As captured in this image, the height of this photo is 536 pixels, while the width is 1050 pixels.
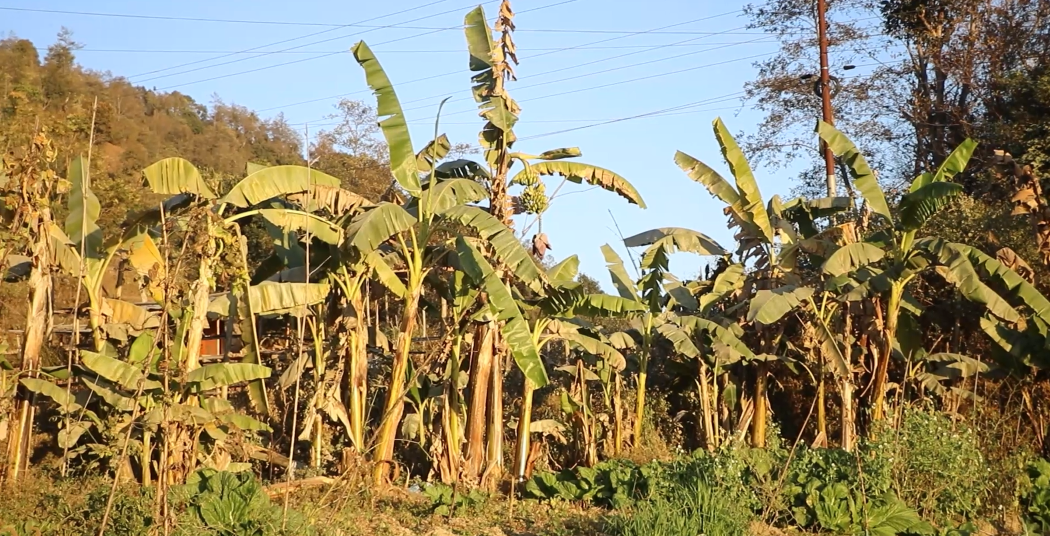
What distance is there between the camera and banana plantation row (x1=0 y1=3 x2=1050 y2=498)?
10.0 meters

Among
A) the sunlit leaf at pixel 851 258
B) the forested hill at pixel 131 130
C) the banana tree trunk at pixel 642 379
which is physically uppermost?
the forested hill at pixel 131 130

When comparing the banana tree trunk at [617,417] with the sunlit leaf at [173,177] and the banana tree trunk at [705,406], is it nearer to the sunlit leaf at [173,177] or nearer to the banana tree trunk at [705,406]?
the banana tree trunk at [705,406]

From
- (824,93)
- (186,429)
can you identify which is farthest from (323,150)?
(186,429)

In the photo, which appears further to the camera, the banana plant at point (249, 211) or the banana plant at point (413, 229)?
the banana plant at point (413, 229)

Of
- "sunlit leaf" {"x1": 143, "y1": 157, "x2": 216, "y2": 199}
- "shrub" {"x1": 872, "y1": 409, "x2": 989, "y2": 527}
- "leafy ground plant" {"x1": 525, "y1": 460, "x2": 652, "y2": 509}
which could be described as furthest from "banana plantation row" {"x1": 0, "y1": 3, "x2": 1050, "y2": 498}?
"leafy ground plant" {"x1": 525, "y1": 460, "x2": 652, "y2": 509}

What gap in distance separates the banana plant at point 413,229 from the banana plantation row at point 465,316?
0.03 meters

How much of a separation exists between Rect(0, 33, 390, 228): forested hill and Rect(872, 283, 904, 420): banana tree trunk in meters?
10.7

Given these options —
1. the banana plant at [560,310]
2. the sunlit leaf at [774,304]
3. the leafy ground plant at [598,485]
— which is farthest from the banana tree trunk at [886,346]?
the leafy ground plant at [598,485]

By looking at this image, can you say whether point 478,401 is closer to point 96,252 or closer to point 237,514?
point 237,514

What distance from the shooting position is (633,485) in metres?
9.38

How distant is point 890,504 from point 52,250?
340 inches

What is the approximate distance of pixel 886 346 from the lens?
1190 cm

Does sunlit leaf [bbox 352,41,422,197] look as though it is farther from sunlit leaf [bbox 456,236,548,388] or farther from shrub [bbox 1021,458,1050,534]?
shrub [bbox 1021,458,1050,534]

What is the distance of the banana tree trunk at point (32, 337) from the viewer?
10321 millimetres
